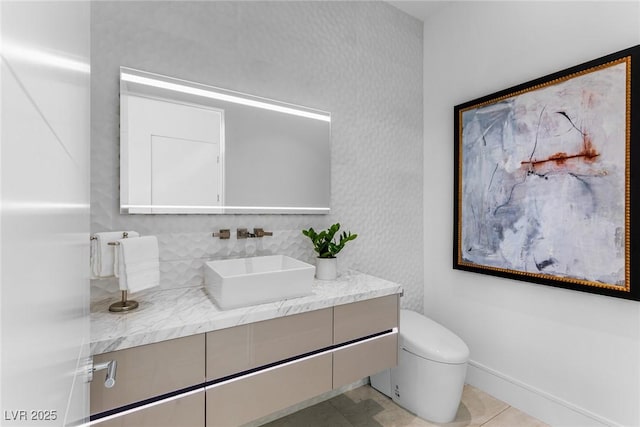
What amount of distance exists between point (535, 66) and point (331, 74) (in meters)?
1.27

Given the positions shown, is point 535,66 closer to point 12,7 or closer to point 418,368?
point 418,368

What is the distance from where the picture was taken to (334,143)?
2104 millimetres

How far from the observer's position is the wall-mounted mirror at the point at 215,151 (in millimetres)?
1464

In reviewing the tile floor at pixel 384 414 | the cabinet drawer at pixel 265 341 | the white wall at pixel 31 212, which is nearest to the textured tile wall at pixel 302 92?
the cabinet drawer at pixel 265 341

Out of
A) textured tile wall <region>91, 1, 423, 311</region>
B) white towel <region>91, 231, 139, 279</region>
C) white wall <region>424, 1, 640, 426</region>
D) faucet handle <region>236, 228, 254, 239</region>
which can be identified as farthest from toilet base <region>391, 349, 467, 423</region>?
white towel <region>91, 231, 139, 279</region>

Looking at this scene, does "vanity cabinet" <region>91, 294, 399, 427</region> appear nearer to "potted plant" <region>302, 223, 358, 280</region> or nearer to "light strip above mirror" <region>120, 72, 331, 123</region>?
"potted plant" <region>302, 223, 358, 280</region>

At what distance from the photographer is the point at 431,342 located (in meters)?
1.84

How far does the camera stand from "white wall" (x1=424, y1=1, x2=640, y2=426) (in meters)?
1.60

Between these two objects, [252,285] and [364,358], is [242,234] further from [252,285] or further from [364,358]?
[364,358]

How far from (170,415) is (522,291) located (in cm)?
202

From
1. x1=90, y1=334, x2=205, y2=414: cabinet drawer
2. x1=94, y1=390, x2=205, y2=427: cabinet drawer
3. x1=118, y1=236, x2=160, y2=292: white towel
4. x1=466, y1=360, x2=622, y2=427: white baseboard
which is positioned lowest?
x1=466, y1=360, x2=622, y2=427: white baseboard

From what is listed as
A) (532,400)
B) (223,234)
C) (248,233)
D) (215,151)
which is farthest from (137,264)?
(532,400)

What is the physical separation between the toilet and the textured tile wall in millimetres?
549

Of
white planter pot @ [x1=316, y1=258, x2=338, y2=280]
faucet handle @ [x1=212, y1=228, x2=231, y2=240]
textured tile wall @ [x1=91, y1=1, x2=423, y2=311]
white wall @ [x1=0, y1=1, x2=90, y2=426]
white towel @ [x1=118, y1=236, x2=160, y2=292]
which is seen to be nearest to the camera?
white wall @ [x1=0, y1=1, x2=90, y2=426]
